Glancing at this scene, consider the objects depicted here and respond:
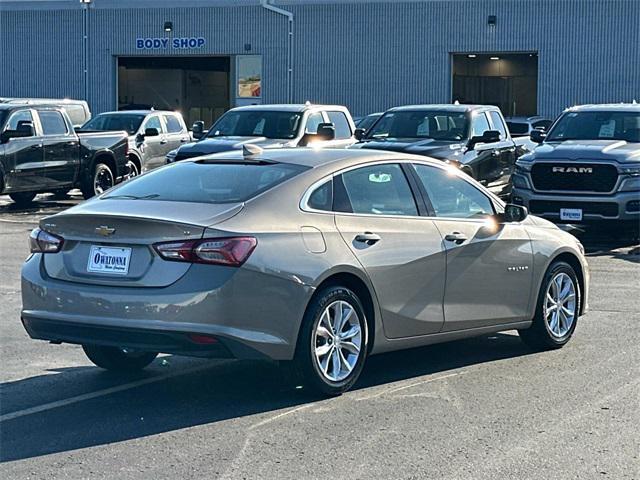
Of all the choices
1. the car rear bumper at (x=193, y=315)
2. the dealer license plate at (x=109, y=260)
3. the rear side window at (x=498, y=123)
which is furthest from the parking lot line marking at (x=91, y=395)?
the rear side window at (x=498, y=123)

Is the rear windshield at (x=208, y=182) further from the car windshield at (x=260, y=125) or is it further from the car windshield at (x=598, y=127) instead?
the car windshield at (x=260, y=125)

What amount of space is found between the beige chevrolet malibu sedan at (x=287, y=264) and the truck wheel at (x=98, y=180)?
45.9 ft

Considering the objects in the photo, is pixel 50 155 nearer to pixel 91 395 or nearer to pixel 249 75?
pixel 91 395

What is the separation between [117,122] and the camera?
84.4 ft

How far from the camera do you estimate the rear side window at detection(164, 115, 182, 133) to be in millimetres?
26688

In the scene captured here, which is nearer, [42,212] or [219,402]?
[219,402]

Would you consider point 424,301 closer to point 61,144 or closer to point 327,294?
point 327,294

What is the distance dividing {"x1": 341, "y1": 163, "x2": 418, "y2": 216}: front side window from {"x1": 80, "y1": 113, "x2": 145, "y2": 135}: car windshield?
1804 centimetres

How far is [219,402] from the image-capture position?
23.2ft

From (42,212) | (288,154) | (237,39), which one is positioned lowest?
(42,212)

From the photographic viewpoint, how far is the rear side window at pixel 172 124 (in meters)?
26.7

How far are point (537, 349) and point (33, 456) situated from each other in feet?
14.3

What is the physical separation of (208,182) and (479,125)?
12.3m

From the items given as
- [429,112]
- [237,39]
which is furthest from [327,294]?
[237,39]
